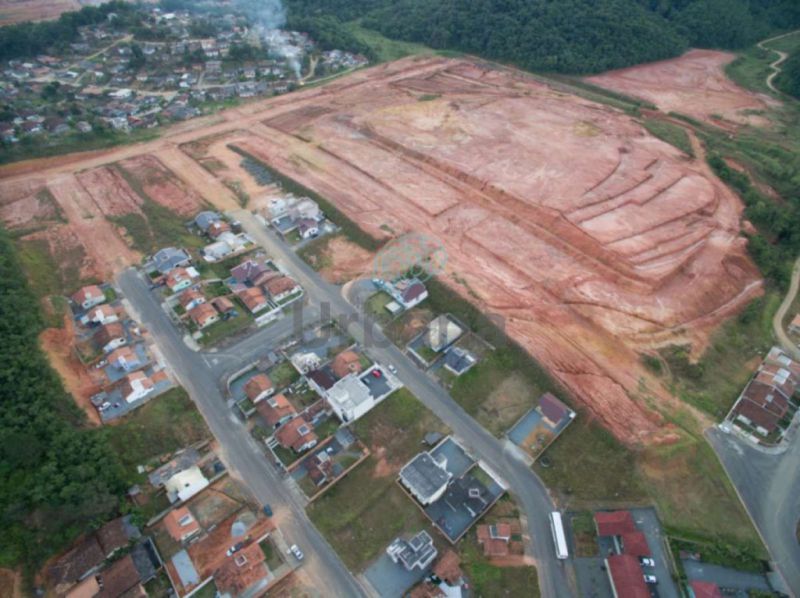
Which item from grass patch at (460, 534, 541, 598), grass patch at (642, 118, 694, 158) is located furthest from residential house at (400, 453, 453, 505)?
grass patch at (642, 118, 694, 158)

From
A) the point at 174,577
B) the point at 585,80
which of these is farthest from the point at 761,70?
the point at 174,577

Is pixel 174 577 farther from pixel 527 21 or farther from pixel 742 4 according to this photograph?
pixel 742 4

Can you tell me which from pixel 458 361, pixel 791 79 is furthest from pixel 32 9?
pixel 791 79

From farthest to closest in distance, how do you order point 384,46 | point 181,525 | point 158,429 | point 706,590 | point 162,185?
point 384,46, point 162,185, point 158,429, point 181,525, point 706,590

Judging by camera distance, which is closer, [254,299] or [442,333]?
[442,333]

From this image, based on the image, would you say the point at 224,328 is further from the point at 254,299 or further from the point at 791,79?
the point at 791,79

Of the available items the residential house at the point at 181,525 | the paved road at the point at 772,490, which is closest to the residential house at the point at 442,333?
the paved road at the point at 772,490
